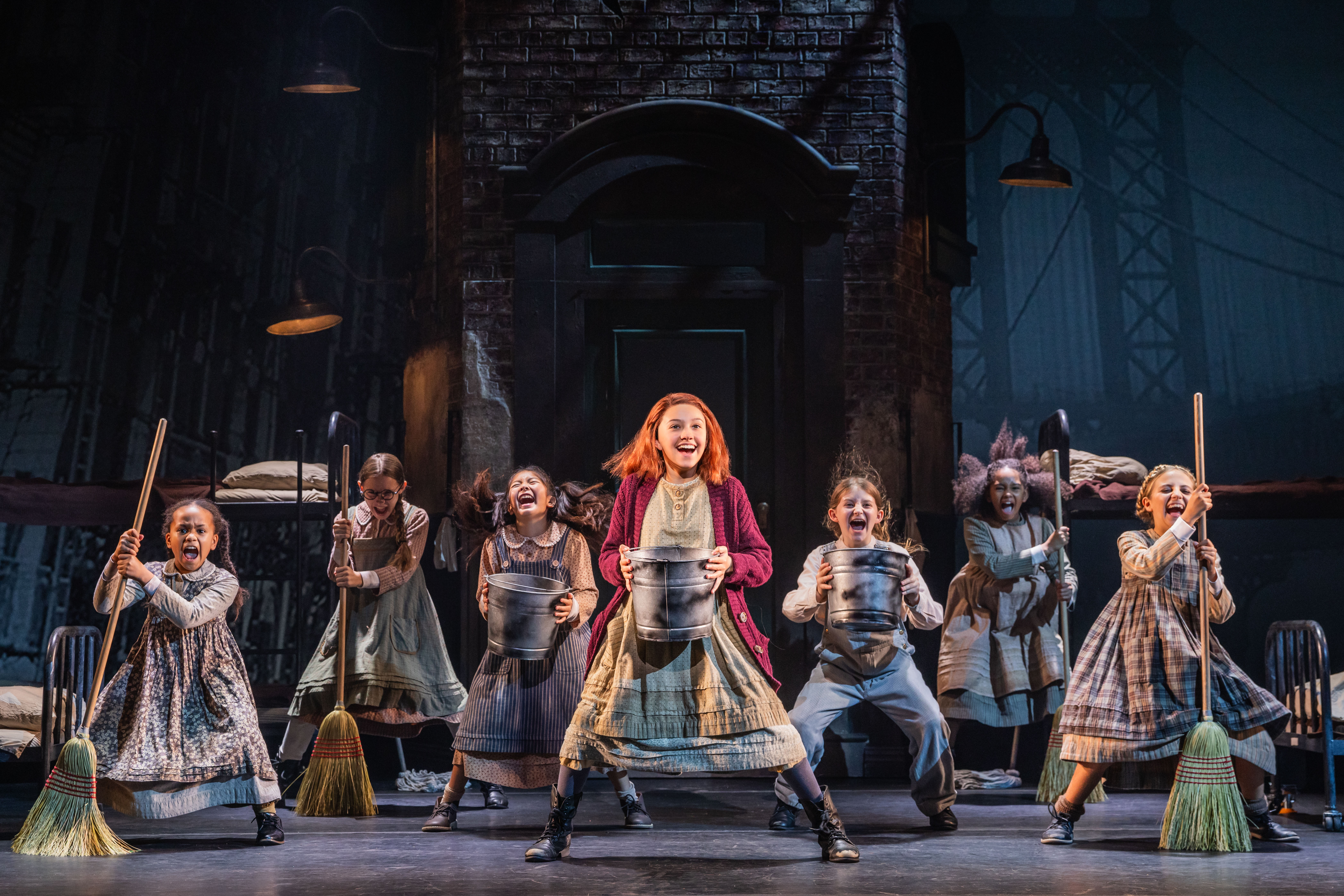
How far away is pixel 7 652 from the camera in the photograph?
9367mm

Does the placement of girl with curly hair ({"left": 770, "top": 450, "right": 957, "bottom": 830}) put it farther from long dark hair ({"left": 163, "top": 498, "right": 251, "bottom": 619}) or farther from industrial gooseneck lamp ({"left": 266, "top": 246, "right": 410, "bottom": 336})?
industrial gooseneck lamp ({"left": 266, "top": 246, "right": 410, "bottom": 336})

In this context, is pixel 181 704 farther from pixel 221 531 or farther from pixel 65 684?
pixel 65 684

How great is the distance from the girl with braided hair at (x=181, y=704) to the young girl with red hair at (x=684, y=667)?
1.23 meters

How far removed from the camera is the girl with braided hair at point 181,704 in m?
5.00

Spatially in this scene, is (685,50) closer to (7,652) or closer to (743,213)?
(743,213)

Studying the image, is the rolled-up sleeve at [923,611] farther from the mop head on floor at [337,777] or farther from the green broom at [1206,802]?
the mop head on floor at [337,777]

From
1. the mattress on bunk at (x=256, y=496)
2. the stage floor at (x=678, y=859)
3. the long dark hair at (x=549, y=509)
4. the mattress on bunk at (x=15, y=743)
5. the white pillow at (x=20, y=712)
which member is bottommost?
the stage floor at (x=678, y=859)

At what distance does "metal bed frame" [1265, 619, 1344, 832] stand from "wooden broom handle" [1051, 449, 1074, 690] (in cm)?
89

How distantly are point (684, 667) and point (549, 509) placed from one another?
4.89 feet

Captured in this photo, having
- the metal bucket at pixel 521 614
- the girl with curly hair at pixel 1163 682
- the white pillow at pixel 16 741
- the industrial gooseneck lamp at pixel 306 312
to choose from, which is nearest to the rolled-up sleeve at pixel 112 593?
the metal bucket at pixel 521 614

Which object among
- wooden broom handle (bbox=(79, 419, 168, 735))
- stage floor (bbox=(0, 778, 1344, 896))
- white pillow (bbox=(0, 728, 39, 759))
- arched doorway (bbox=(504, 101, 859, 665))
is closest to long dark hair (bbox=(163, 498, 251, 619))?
wooden broom handle (bbox=(79, 419, 168, 735))

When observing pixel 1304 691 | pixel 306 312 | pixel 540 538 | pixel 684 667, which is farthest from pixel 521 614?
pixel 306 312

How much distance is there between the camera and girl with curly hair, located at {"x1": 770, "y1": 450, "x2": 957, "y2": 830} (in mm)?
5426

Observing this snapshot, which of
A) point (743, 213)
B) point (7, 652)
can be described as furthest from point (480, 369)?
point (7, 652)
